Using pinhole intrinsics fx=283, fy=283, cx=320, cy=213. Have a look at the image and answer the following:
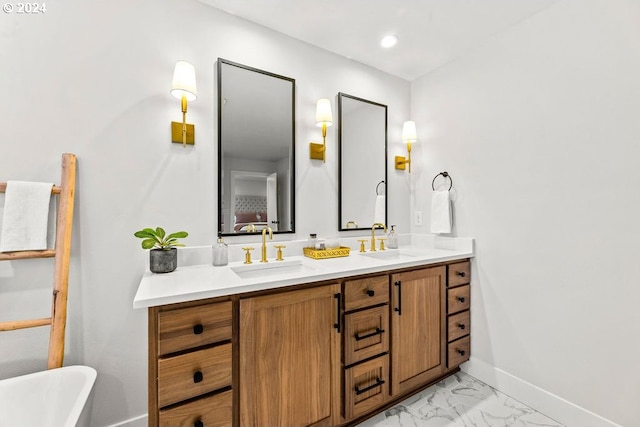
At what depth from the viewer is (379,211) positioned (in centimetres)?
238

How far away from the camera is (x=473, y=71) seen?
6.94 feet

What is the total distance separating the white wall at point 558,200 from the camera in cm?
143

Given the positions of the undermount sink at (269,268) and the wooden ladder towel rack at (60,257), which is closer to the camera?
the wooden ladder towel rack at (60,257)

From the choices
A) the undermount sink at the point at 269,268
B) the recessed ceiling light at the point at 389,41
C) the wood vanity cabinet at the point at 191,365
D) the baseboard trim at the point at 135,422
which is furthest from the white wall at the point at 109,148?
the recessed ceiling light at the point at 389,41

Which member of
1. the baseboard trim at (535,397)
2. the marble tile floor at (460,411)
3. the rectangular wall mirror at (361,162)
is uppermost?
the rectangular wall mirror at (361,162)

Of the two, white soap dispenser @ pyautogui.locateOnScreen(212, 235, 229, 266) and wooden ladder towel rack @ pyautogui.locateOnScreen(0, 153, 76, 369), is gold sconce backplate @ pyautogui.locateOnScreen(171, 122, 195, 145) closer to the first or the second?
wooden ladder towel rack @ pyautogui.locateOnScreen(0, 153, 76, 369)

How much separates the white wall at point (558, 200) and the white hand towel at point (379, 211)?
23.1 inches

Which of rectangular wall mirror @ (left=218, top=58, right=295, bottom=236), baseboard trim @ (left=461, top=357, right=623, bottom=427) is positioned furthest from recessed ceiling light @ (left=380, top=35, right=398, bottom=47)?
baseboard trim @ (left=461, top=357, right=623, bottom=427)

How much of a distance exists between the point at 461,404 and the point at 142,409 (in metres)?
1.84

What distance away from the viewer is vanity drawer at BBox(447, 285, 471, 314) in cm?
196

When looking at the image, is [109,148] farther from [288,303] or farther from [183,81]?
[288,303]

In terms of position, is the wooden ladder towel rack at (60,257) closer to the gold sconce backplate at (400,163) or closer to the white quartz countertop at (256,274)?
the white quartz countertop at (256,274)

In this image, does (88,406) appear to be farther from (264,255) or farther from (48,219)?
(264,255)

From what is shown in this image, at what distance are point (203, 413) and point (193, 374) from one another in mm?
164
